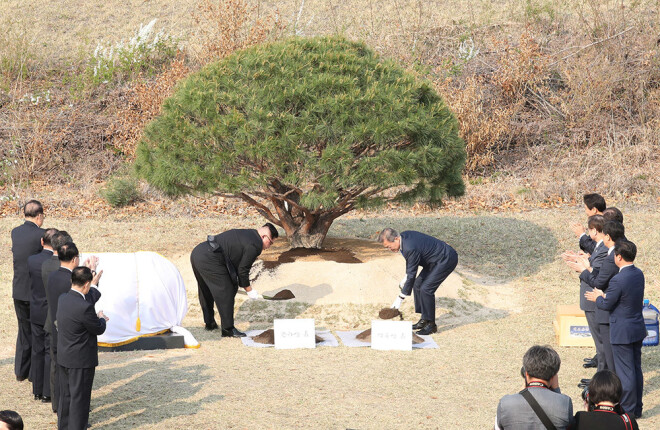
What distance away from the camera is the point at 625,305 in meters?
6.64

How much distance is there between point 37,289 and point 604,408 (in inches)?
203

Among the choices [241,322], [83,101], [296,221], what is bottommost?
[241,322]

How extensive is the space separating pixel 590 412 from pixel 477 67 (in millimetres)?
19390

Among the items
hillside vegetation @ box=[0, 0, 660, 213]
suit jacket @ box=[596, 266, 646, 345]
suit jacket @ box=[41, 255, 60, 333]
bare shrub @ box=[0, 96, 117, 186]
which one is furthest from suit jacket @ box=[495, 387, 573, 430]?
bare shrub @ box=[0, 96, 117, 186]

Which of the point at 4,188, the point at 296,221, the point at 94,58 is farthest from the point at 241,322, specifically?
the point at 94,58

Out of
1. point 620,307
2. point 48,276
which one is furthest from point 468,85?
point 48,276

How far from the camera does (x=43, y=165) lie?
20609mm

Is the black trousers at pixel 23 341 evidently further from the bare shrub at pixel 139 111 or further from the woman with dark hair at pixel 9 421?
the bare shrub at pixel 139 111

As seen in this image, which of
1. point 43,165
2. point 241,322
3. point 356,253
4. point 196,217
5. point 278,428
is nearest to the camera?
point 278,428

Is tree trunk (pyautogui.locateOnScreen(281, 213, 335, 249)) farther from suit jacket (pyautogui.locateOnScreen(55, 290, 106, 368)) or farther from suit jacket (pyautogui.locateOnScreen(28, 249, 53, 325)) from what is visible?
suit jacket (pyautogui.locateOnScreen(55, 290, 106, 368))

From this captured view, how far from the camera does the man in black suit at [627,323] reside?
21.6ft

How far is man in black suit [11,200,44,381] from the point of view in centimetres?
767

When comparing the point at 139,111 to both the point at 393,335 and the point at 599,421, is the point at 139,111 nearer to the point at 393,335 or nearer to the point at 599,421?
the point at 393,335

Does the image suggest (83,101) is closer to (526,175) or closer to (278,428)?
(526,175)
